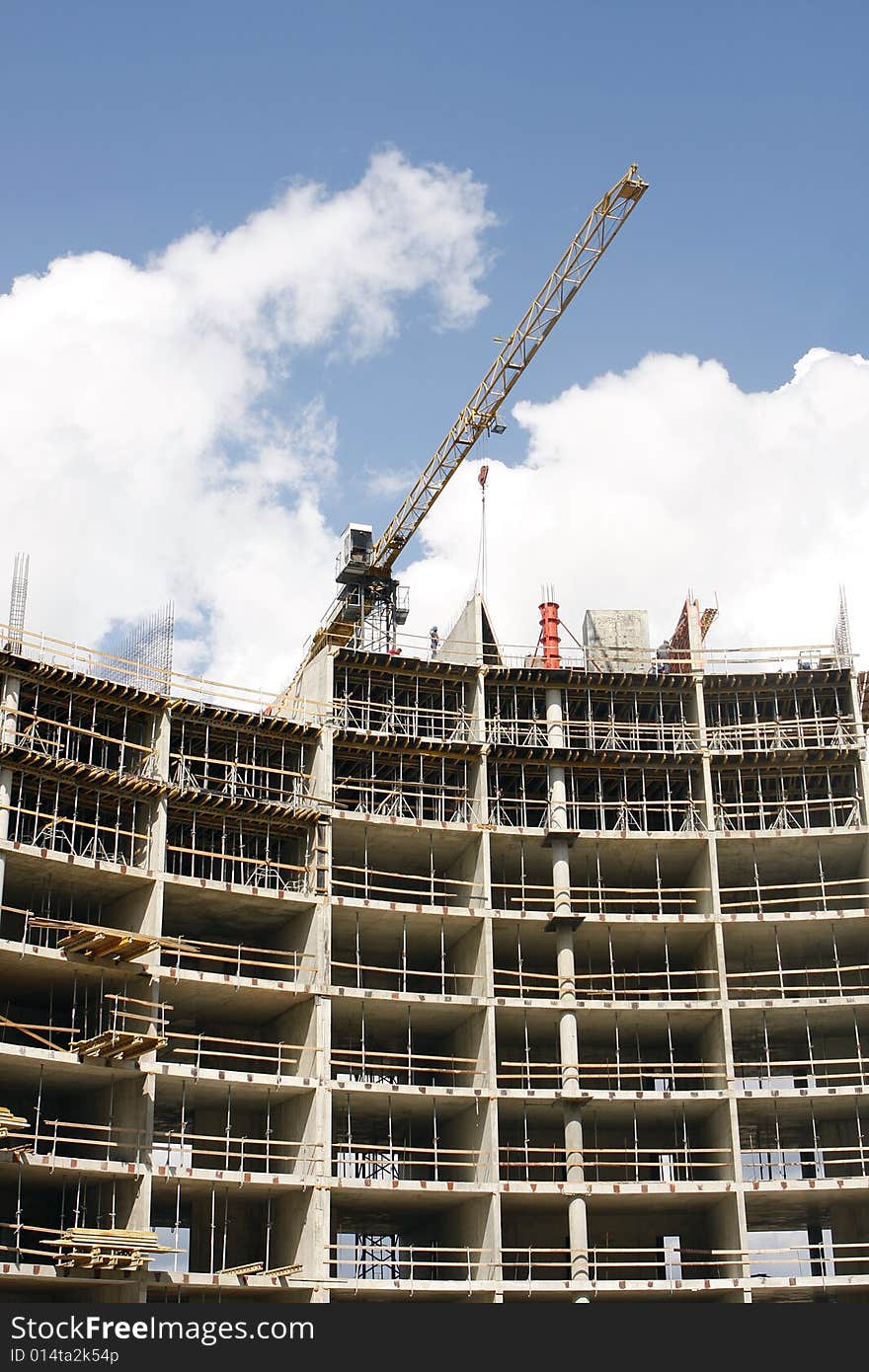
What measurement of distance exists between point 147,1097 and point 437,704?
18597mm

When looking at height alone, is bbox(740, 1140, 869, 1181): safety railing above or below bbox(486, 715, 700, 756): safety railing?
below

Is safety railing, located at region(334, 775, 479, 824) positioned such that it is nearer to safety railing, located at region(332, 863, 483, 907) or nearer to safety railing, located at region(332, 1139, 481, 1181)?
safety railing, located at region(332, 863, 483, 907)

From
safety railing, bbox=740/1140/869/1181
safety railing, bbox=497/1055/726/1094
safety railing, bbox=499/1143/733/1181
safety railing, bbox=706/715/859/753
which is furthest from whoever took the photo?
safety railing, bbox=706/715/859/753

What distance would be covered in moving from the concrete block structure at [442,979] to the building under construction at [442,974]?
16cm

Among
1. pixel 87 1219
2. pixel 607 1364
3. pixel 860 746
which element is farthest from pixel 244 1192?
pixel 860 746

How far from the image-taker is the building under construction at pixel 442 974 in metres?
48.7

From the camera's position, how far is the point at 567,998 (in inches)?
2126

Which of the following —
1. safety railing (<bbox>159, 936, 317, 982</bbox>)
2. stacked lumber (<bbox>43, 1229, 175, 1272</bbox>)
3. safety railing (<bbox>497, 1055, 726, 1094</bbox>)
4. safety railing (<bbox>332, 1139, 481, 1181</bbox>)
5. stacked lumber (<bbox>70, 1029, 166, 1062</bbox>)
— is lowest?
stacked lumber (<bbox>43, 1229, 175, 1272</bbox>)

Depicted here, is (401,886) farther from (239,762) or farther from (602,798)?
(239,762)

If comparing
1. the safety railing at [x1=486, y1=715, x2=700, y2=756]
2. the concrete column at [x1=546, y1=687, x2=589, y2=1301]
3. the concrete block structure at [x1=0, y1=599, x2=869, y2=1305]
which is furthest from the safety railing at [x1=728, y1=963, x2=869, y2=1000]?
the safety railing at [x1=486, y1=715, x2=700, y2=756]

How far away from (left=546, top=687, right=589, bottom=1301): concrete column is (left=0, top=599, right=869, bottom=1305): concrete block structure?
0.37 ft

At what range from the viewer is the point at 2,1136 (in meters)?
42.7

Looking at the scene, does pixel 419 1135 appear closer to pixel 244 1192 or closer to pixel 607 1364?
pixel 244 1192

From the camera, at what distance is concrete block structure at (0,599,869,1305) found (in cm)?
4878
